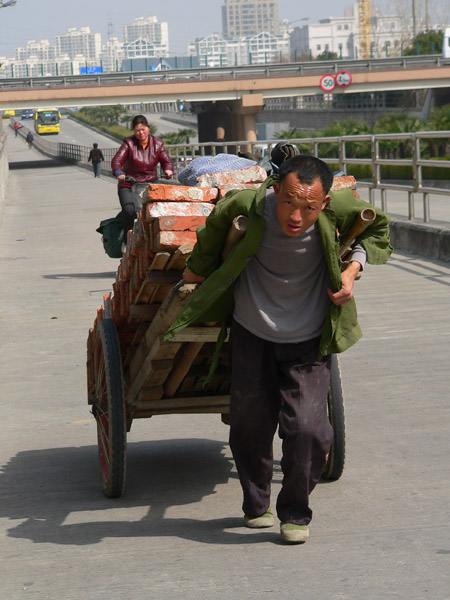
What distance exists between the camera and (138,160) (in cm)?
1241

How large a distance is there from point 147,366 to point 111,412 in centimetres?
26

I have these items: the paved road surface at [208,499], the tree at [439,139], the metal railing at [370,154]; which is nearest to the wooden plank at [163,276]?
the paved road surface at [208,499]

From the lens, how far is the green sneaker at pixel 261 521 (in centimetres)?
439

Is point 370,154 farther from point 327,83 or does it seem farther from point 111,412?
point 327,83

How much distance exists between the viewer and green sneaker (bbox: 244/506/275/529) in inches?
173

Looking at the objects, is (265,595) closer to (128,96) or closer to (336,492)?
(336,492)

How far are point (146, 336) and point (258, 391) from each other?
31.0 inches

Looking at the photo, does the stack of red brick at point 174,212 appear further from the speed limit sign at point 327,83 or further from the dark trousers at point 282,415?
the speed limit sign at point 327,83

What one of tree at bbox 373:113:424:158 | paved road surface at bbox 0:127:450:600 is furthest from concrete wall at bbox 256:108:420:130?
paved road surface at bbox 0:127:450:600

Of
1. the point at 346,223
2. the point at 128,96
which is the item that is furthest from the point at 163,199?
the point at 128,96

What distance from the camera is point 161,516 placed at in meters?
4.73

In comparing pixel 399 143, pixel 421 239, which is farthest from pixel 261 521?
pixel 399 143

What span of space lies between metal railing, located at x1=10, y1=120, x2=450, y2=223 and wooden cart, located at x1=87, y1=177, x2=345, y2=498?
14.8 feet

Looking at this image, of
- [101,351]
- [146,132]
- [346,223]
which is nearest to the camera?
[346,223]
